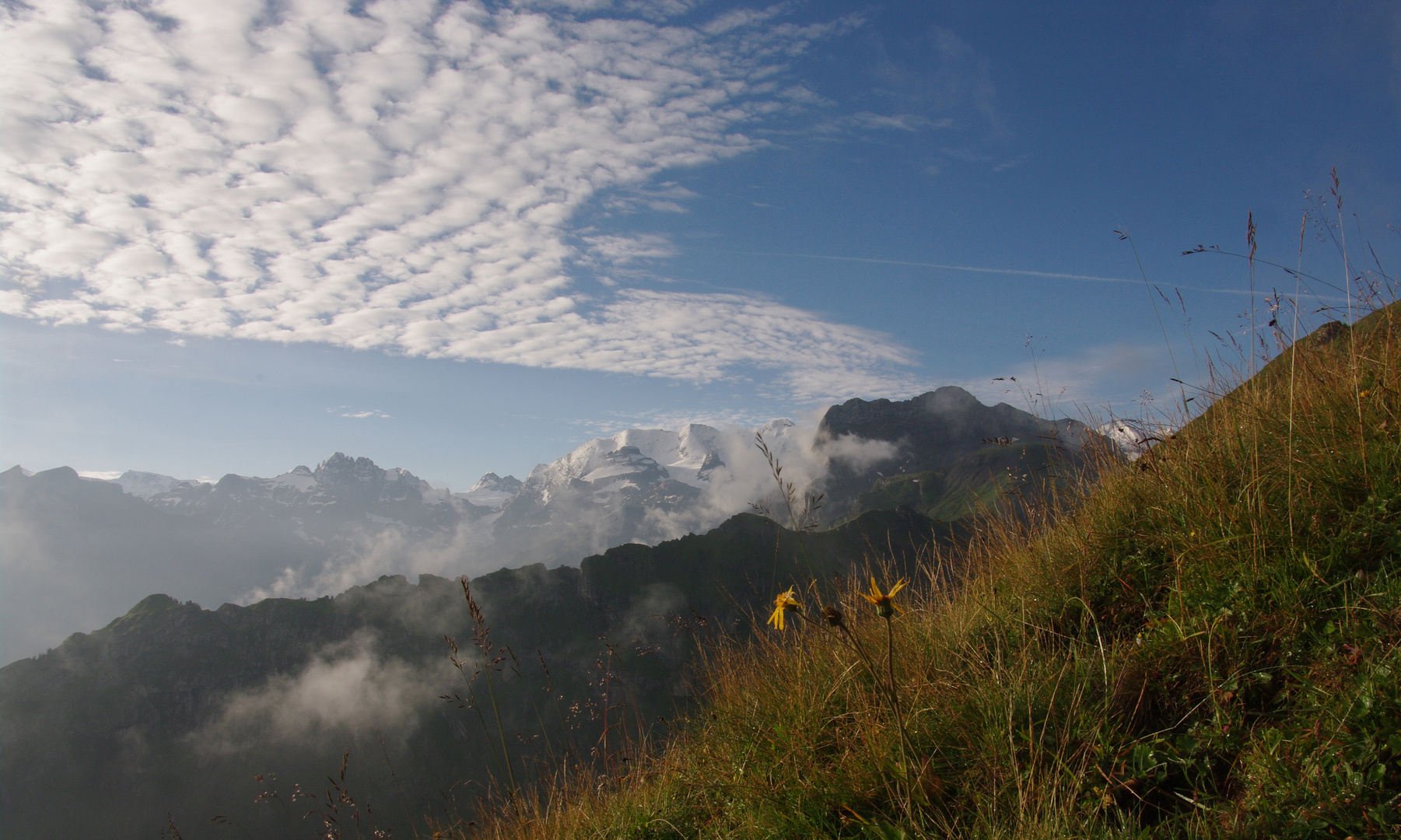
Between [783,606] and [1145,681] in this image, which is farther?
[783,606]

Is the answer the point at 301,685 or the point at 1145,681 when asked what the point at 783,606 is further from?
the point at 301,685

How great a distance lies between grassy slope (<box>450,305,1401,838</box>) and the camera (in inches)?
89.7

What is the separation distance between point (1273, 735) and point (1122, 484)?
198 centimetres

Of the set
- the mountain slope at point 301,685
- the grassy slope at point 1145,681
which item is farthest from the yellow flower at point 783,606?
the mountain slope at point 301,685

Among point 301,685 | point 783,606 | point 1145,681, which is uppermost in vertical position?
point 783,606

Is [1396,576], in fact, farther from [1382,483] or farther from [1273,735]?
[1273,735]

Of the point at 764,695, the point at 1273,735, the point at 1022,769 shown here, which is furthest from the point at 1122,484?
the point at 764,695

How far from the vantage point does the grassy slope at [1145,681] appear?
2279 millimetres

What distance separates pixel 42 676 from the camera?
161500 millimetres

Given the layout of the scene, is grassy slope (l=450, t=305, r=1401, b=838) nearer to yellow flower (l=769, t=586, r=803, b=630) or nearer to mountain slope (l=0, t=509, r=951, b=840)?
yellow flower (l=769, t=586, r=803, b=630)

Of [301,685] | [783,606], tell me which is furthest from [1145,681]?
[301,685]

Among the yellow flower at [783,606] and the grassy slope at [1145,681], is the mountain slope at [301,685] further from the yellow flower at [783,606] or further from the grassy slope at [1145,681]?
the yellow flower at [783,606]

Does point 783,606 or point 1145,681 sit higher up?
point 783,606

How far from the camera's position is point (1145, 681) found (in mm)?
2742
